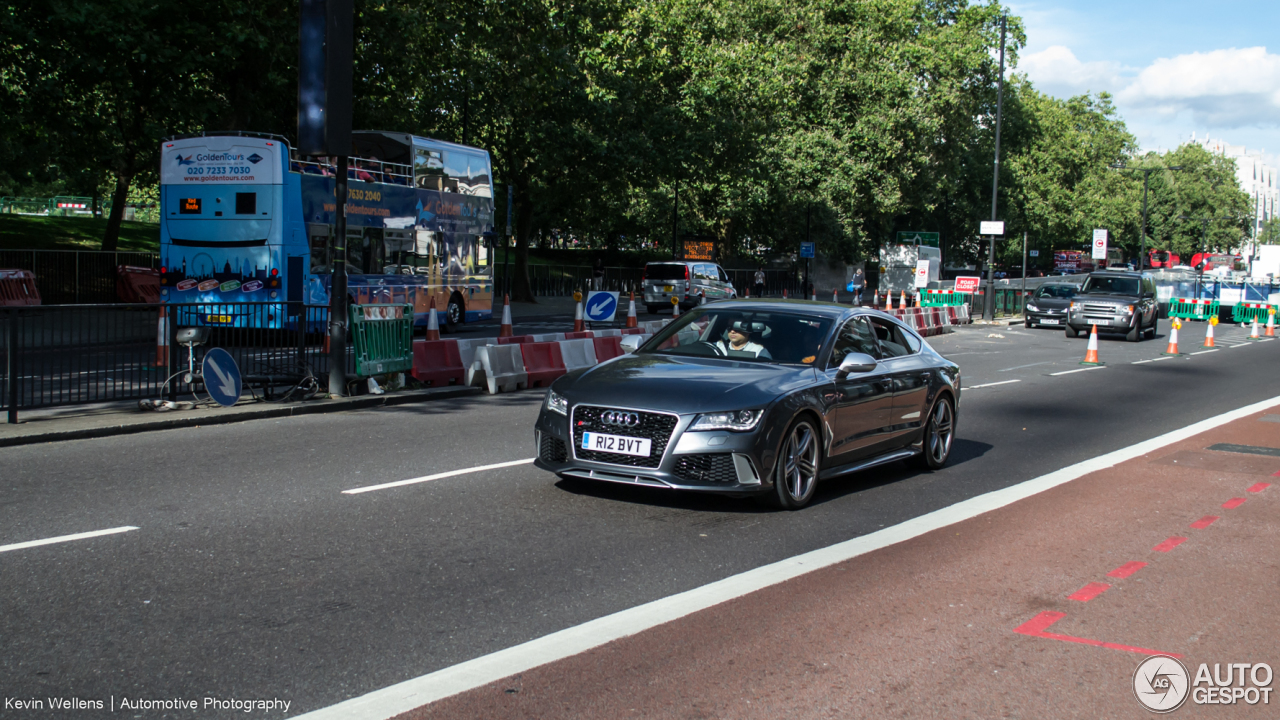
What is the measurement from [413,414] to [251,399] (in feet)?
6.28

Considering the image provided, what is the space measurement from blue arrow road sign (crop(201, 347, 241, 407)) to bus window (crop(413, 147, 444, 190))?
12.0 meters

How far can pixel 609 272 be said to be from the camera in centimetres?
5253

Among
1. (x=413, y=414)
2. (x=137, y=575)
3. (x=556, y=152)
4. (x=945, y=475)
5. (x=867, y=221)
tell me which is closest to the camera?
(x=137, y=575)

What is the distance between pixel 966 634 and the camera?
5.15m

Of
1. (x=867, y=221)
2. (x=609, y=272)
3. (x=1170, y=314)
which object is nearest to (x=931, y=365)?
(x=1170, y=314)

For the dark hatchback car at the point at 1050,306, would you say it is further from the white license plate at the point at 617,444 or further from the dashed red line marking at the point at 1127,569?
the white license plate at the point at 617,444

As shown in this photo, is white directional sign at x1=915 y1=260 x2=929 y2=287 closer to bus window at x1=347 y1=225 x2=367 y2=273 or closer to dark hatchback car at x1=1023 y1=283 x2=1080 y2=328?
dark hatchback car at x1=1023 y1=283 x2=1080 y2=328

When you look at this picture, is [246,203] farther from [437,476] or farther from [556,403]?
[556,403]

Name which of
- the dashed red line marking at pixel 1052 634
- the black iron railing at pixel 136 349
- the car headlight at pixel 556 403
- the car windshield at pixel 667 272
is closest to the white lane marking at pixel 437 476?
the car headlight at pixel 556 403

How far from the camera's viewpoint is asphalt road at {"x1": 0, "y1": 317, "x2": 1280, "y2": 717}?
4566 mm

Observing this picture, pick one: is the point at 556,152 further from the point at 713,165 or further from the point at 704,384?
the point at 704,384

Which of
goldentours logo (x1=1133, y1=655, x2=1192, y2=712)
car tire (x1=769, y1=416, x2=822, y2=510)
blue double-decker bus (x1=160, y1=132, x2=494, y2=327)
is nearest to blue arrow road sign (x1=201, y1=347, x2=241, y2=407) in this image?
blue double-decker bus (x1=160, y1=132, x2=494, y2=327)

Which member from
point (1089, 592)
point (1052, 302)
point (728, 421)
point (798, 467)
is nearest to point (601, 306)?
point (798, 467)

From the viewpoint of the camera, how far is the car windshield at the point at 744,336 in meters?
8.34
